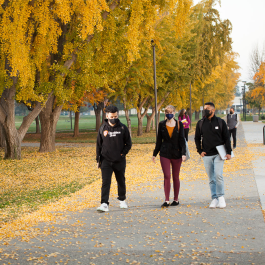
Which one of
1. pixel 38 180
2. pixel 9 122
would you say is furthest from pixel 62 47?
pixel 38 180

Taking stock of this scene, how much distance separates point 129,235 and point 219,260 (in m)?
1.52

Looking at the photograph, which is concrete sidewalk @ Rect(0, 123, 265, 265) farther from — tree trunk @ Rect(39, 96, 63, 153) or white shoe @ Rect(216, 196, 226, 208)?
tree trunk @ Rect(39, 96, 63, 153)

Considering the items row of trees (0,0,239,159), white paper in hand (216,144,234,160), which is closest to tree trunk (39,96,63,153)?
row of trees (0,0,239,159)

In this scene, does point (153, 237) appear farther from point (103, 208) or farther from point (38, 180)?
point (38, 180)

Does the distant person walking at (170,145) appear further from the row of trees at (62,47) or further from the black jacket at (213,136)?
the row of trees at (62,47)

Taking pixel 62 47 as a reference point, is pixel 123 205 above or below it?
below

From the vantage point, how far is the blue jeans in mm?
7773

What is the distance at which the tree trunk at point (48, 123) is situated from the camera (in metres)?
21.2

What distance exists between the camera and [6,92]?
59.3 feet

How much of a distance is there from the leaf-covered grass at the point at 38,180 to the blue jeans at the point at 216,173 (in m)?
3.34

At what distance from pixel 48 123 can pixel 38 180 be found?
9458 mm

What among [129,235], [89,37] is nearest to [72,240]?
[129,235]

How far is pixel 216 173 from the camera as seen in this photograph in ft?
25.5

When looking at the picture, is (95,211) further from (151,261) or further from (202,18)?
(202,18)
